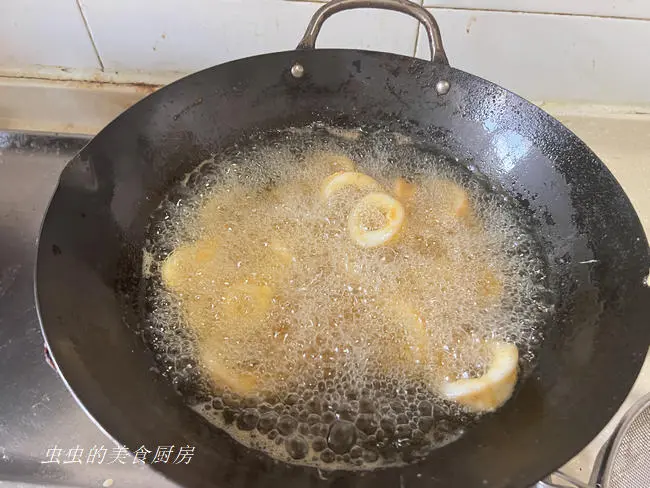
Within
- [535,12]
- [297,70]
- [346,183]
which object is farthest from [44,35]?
[535,12]

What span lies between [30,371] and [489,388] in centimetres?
59

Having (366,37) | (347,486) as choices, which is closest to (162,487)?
(347,486)

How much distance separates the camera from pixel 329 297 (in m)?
0.69

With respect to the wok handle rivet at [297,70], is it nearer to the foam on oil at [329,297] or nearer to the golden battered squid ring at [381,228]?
the foam on oil at [329,297]

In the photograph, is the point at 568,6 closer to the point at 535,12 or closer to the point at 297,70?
the point at 535,12

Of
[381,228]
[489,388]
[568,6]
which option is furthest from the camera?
[568,6]

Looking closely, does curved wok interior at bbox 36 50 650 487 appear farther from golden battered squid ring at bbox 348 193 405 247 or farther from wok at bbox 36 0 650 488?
Result: golden battered squid ring at bbox 348 193 405 247

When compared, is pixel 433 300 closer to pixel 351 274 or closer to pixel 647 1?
pixel 351 274

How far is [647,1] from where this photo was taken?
0.83 meters

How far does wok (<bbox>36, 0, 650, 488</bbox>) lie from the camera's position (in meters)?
0.55

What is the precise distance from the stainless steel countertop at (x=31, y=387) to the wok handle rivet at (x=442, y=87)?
1.60 feet

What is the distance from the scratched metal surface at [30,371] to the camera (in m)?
0.69

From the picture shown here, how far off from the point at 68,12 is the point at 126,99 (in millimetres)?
161

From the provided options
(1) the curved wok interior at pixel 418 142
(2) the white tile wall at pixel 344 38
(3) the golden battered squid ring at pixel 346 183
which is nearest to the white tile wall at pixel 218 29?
(2) the white tile wall at pixel 344 38
